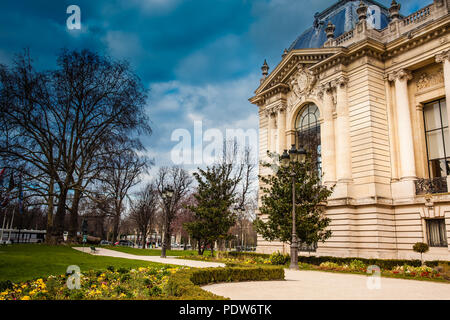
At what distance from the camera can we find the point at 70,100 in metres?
27.4

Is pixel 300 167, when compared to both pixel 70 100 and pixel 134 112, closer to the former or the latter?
pixel 134 112

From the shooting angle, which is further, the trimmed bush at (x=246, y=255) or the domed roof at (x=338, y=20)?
the domed roof at (x=338, y=20)

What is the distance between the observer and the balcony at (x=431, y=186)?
72.8ft

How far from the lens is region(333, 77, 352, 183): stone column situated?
25172 mm

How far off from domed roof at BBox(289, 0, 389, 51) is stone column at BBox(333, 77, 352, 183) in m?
6.97

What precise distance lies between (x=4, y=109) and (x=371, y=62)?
25.6 meters

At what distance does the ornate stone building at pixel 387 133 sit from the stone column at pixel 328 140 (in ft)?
0.25

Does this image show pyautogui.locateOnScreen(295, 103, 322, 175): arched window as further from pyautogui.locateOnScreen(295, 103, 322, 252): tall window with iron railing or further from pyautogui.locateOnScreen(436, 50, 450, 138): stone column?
pyautogui.locateOnScreen(436, 50, 450, 138): stone column

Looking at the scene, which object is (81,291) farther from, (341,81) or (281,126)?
(281,126)

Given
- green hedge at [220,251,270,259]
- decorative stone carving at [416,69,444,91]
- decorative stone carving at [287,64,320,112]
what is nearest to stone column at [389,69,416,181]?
decorative stone carving at [416,69,444,91]

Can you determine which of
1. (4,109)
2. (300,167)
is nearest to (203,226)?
(300,167)

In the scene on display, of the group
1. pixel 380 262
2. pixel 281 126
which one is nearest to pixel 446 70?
pixel 380 262

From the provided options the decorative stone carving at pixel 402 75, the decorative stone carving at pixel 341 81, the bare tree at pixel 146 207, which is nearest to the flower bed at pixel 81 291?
the decorative stone carving at pixel 341 81

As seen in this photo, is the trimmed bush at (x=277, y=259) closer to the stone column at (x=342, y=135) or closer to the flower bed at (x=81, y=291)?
the stone column at (x=342, y=135)
